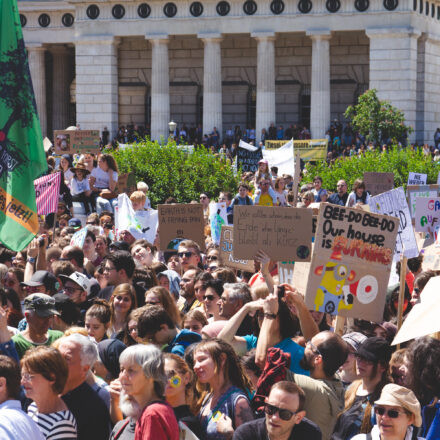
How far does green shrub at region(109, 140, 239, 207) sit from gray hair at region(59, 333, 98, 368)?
17.6 m

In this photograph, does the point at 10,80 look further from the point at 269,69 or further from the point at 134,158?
the point at 269,69

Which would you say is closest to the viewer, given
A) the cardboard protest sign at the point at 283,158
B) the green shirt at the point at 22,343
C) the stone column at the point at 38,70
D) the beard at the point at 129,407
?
the beard at the point at 129,407

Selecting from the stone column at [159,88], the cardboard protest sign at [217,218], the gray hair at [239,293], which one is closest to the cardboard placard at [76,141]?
the cardboard protest sign at [217,218]

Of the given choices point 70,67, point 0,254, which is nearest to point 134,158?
point 0,254

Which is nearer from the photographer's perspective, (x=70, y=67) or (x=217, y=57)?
(x=217, y=57)

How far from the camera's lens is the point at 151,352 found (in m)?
6.74

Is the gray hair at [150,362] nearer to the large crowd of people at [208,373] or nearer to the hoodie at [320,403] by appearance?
the large crowd of people at [208,373]

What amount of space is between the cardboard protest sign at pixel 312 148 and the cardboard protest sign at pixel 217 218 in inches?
657

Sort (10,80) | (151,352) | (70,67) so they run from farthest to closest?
(70,67) < (10,80) < (151,352)

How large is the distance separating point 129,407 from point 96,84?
47.3 meters

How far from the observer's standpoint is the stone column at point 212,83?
51.0 m

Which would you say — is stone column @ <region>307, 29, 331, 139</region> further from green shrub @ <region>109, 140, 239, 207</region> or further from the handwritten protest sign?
the handwritten protest sign

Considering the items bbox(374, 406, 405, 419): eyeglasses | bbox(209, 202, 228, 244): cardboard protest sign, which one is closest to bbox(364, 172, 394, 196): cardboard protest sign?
bbox(209, 202, 228, 244): cardboard protest sign

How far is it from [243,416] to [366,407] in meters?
0.81
